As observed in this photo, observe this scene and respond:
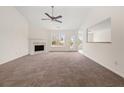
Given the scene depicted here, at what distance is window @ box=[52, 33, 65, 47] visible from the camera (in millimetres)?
12098

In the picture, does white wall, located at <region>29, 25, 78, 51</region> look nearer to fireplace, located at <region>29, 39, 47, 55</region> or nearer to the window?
the window

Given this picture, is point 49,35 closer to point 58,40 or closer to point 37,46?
point 58,40

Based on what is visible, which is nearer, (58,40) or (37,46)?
(37,46)

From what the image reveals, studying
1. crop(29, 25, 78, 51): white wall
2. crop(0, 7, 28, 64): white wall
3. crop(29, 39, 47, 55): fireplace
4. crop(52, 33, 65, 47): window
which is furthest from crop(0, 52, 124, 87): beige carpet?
crop(52, 33, 65, 47): window

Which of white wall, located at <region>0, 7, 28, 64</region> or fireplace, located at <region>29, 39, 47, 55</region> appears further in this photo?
fireplace, located at <region>29, 39, 47, 55</region>

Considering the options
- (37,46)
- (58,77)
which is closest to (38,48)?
(37,46)

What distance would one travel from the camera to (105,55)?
4734 millimetres

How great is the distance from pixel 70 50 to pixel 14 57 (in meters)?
6.45

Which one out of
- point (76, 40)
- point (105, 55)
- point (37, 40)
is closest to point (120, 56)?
point (105, 55)

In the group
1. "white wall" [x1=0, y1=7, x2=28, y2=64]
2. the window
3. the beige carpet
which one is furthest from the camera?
the window

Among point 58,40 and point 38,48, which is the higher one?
point 58,40

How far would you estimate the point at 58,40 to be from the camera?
1220 cm

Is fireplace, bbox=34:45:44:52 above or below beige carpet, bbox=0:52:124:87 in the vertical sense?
above

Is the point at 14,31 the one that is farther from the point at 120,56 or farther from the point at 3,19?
the point at 120,56
